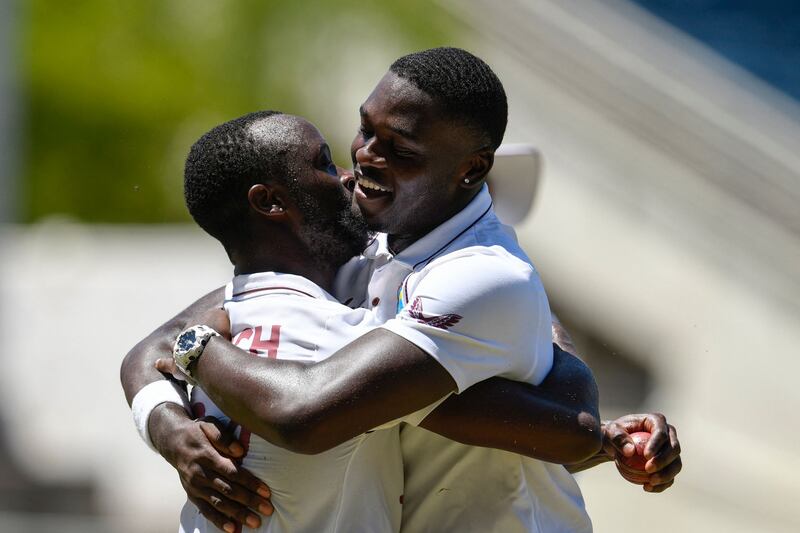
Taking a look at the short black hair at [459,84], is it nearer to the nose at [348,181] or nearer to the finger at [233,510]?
the nose at [348,181]

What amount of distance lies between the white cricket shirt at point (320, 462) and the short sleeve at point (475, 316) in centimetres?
23

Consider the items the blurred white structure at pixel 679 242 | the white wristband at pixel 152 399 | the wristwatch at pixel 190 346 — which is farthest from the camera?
the blurred white structure at pixel 679 242

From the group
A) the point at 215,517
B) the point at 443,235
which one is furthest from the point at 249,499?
the point at 443,235

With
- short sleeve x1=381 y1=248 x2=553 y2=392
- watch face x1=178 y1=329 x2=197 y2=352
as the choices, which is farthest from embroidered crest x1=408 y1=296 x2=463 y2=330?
watch face x1=178 y1=329 x2=197 y2=352

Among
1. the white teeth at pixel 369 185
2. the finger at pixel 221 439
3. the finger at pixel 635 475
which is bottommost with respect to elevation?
the finger at pixel 221 439

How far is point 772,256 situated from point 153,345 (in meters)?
5.95

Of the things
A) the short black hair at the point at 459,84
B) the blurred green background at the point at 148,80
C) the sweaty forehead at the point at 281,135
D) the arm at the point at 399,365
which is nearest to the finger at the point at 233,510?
the arm at the point at 399,365

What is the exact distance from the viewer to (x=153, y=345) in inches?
143

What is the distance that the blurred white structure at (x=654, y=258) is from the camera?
8336 mm

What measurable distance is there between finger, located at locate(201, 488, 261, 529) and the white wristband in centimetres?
30

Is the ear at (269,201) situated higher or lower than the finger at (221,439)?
higher

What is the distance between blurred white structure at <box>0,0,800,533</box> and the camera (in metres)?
8.34

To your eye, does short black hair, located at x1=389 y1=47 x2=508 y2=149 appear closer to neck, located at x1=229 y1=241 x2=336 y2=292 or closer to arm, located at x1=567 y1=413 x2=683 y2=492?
neck, located at x1=229 y1=241 x2=336 y2=292

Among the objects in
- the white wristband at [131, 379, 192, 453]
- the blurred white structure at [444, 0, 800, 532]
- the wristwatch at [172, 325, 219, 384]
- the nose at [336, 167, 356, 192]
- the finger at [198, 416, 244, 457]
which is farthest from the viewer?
Result: the blurred white structure at [444, 0, 800, 532]
